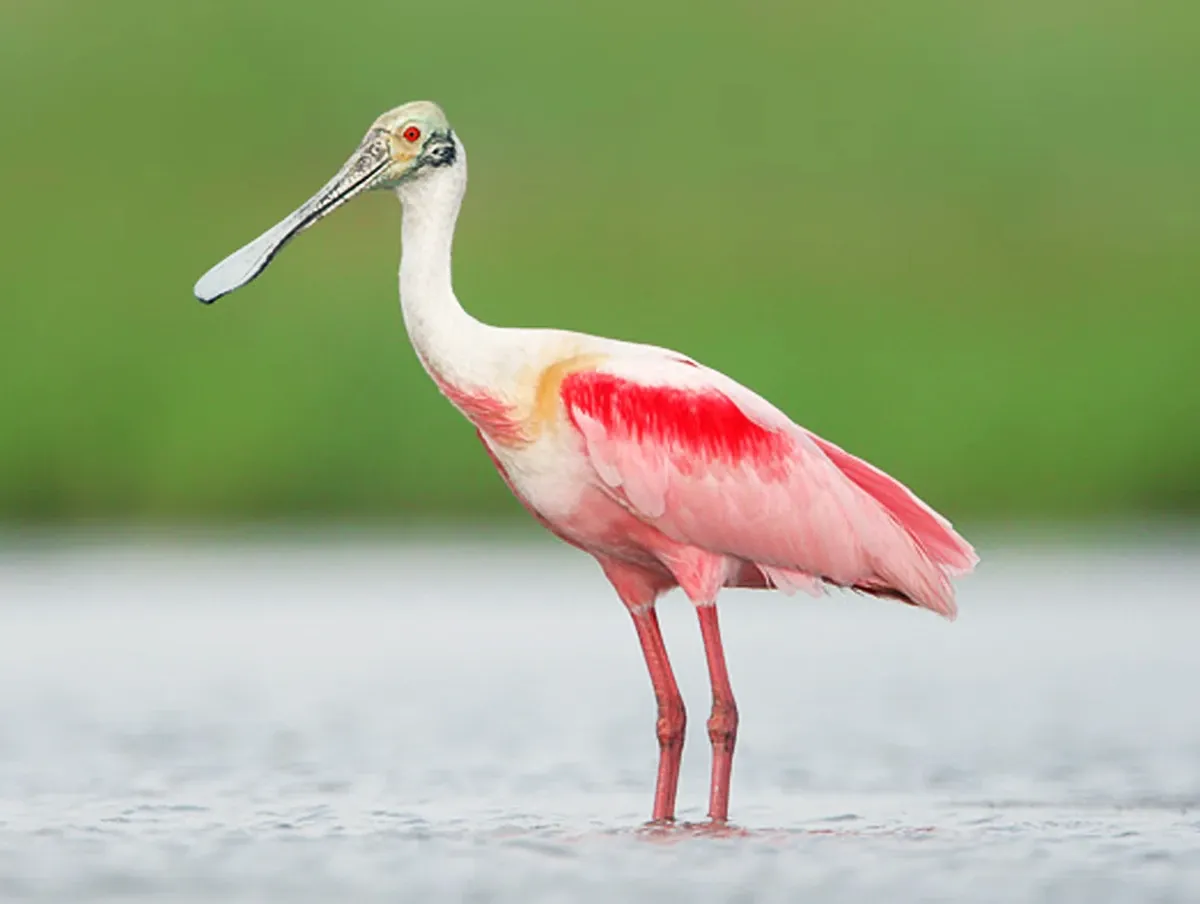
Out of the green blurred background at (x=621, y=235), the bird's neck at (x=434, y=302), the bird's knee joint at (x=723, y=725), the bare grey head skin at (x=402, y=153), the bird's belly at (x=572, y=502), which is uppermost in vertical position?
the green blurred background at (x=621, y=235)

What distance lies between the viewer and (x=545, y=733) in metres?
12.6

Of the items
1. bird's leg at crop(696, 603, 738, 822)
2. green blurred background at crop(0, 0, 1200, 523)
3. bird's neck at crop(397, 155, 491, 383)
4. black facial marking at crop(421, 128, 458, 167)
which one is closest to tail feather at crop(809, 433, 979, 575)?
bird's leg at crop(696, 603, 738, 822)

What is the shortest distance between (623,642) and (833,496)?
5017 mm

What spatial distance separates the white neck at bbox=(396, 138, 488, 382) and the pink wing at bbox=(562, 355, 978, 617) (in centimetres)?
38

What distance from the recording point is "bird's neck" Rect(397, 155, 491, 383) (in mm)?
10398

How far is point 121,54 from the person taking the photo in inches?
1117

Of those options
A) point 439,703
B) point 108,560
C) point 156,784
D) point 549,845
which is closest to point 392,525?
point 108,560

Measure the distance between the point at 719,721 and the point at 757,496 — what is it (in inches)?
28.4

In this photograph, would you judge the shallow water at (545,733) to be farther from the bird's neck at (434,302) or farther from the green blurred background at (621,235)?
the bird's neck at (434,302)

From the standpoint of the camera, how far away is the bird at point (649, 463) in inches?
410

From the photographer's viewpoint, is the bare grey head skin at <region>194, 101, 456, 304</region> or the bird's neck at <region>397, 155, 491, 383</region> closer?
the bird's neck at <region>397, 155, 491, 383</region>

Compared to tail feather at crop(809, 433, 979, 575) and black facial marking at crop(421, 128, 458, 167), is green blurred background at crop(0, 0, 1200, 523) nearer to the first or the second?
tail feather at crop(809, 433, 979, 575)

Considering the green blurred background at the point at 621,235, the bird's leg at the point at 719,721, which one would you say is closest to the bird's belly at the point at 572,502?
the bird's leg at the point at 719,721

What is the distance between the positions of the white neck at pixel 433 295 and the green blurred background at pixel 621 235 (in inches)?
330
